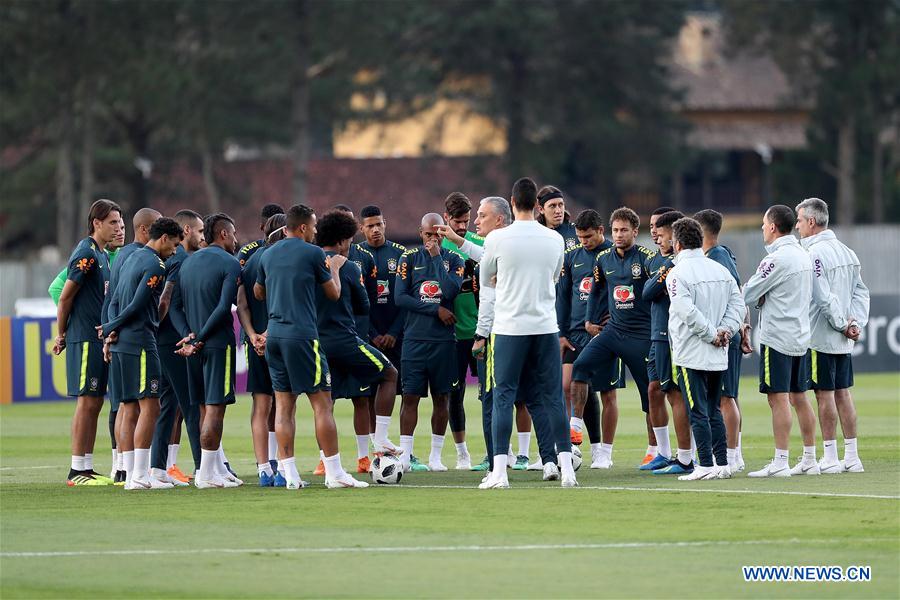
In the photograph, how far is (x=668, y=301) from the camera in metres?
14.6

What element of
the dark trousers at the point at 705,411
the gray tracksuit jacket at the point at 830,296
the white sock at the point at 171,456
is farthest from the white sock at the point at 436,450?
the gray tracksuit jacket at the point at 830,296

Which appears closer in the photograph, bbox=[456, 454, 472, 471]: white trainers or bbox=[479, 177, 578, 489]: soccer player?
bbox=[479, 177, 578, 489]: soccer player

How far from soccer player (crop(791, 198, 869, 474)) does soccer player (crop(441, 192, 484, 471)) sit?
3001mm

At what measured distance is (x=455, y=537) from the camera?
34.8ft

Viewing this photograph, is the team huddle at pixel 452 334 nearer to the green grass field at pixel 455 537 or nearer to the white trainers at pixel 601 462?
the white trainers at pixel 601 462

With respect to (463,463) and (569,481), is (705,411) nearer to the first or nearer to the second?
(569,481)

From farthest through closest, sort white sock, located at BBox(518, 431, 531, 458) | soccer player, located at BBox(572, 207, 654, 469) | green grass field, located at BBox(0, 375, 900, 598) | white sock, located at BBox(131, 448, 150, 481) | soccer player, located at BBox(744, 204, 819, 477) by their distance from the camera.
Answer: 1. white sock, located at BBox(518, 431, 531, 458)
2. soccer player, located at BBox(572, 207, 654, 469)
3. soccer player, located at BBox(744, 204, 819, 477)
4. white sock, located at BBox(131, 448, 150, 481)
5. green grass field, located at BBox(0, 375, 900, 598)

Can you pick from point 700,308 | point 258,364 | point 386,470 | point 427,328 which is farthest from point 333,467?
point 700,308

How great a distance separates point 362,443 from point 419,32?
43646 millimetres

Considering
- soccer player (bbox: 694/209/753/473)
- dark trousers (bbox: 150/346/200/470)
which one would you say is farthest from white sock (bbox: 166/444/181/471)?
soccer player (bbox: 694/209/753/473)

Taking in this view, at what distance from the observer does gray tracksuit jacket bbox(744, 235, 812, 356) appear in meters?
14.1

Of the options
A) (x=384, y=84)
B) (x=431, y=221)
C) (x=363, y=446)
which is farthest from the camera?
(x=384, y=84)

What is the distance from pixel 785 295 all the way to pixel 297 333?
4224 millimetres

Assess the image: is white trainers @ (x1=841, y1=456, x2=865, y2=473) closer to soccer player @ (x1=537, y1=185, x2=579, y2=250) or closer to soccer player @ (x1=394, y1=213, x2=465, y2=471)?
soccer player @ (x1=537, y1=185, x2=579, y2=250)
